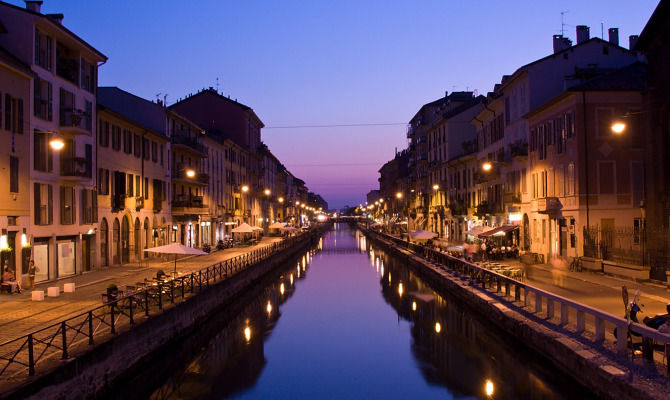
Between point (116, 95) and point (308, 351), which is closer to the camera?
point (308, 351)

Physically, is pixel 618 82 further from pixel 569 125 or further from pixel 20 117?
pixel 20 117

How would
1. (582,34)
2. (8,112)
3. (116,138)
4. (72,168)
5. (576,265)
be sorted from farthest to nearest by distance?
(582,34) < (116,138) < (576,265) < (72,168) < (8,112)

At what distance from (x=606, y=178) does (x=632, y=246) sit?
4635 mm

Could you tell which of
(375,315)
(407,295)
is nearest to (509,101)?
(407,295)

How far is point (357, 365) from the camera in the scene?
19.3 meters

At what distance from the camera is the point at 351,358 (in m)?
20.2

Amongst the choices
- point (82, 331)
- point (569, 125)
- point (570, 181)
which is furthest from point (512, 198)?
point (82, 331)

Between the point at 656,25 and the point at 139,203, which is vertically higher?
the point at 656,25

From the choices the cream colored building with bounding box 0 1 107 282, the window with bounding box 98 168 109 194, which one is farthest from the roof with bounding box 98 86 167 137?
the cream colored building with bounding box 0 1 107 282

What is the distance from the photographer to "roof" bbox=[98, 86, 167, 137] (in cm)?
4225

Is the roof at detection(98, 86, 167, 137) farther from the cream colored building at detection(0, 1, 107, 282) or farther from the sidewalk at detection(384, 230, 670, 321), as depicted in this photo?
the sidewalk at detection(384, 230, 670, 321)

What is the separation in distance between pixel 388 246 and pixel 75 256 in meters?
45.3

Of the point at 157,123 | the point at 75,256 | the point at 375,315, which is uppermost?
the point at 157,123

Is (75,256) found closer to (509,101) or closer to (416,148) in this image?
(509,101)
